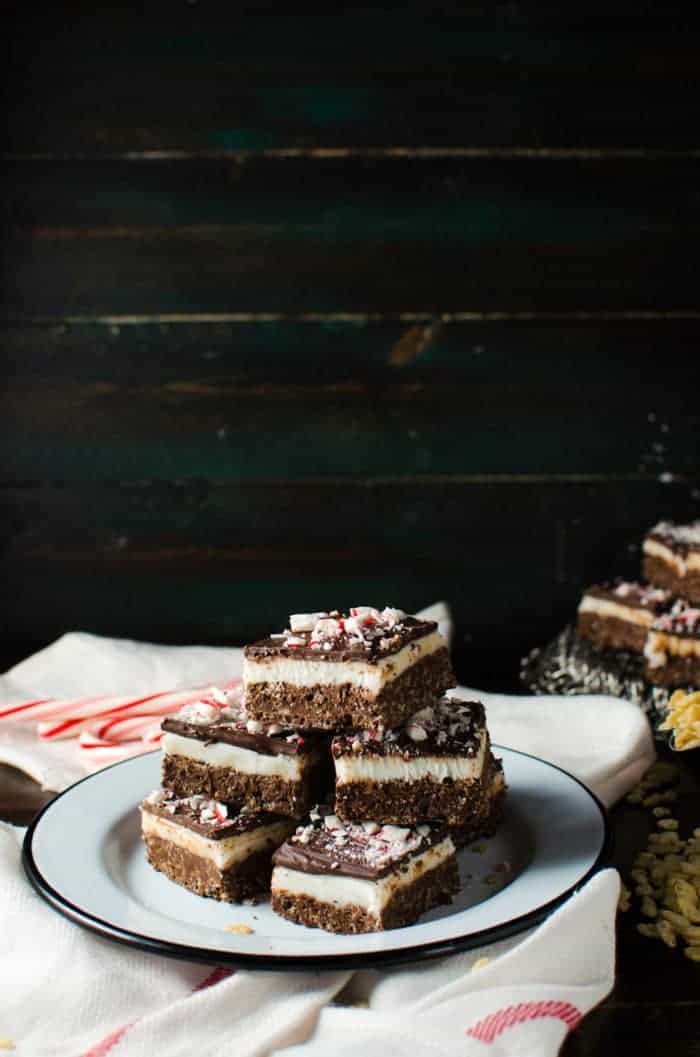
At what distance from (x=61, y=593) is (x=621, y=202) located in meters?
1.93

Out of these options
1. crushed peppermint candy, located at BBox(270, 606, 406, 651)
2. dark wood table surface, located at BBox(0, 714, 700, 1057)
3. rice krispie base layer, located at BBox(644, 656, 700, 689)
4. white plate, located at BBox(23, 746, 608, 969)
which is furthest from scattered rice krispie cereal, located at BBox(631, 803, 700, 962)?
rice krispie base layer, located at BBox(644, 656, 700, 689)

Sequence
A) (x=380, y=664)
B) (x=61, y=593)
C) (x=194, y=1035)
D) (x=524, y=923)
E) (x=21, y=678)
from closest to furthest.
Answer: (x=194, y=1035)
(x=524, y=923)
(x=380, y=664)
(x=21, y=678)
(x=61, y=593)

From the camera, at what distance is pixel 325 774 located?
6.75 ft

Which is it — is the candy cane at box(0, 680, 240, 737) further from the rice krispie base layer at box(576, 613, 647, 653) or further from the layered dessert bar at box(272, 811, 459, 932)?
the rice krispie base layer at box(576, 613, 647, 653)

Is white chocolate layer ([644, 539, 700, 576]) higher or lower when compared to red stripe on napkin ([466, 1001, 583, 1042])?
higher

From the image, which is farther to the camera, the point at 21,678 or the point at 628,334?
the point at 628,334

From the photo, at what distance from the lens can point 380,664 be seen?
6.29 ft

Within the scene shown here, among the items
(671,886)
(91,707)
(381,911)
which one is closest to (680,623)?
(671,886)

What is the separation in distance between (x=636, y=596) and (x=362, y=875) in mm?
1634

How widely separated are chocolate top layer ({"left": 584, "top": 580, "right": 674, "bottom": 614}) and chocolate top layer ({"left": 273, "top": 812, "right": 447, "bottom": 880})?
1.36 meters

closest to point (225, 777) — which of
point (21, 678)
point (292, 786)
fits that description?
point (292, 786)

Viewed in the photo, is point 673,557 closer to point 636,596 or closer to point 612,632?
point 636,596

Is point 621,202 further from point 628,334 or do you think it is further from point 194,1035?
point 194,1035

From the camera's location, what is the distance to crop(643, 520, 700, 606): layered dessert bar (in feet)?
10.3
